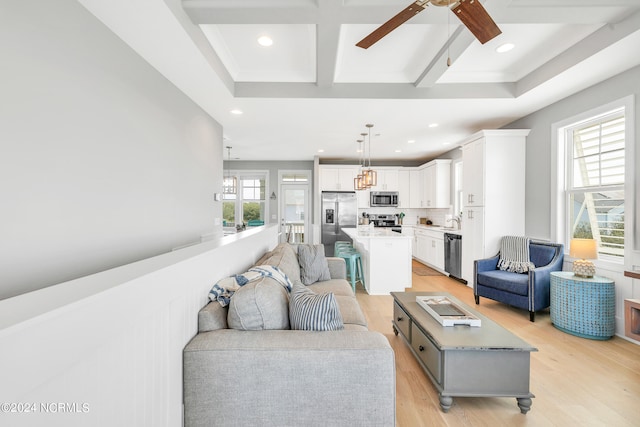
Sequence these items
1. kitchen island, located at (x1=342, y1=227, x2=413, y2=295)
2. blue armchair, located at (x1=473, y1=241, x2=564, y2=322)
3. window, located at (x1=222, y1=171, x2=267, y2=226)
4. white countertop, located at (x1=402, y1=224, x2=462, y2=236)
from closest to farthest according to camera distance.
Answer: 1. blue armchair, located at (x1=473, y1=241, x2=564, y2=322)
2. kitchen island, located at (x1=342, y1=227, x2=413, y2=295)
3. white countertop, located at (x1=402, y1=224, x2=462, y2=236)
4. window, located at (x1=222, y1=171, x2=267, y2=226)

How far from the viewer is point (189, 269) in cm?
127

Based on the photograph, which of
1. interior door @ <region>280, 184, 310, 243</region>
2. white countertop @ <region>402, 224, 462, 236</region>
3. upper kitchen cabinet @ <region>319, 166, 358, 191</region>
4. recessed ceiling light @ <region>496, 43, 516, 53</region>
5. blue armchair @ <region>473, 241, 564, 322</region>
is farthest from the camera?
interior door @ <region>280, 184, 310, 243</region>

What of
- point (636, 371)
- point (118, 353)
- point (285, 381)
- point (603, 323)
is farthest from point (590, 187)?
A: point (118, 353)

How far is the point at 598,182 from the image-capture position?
312cm

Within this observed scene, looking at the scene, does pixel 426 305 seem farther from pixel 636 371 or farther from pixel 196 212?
pixel 196 212

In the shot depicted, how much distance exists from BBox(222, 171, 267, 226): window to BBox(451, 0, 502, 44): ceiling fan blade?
6437mm

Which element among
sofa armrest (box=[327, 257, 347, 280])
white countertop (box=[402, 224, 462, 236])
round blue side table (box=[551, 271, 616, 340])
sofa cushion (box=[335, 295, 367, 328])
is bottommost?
round blue side table (box=[551, 271, 616, 340])

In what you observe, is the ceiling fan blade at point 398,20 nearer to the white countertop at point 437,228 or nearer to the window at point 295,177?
the white countertop at point 437,228

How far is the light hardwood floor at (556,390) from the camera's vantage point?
168cm

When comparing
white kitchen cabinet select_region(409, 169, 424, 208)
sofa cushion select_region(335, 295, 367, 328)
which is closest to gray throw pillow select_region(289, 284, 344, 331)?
sofa cushion select_region(335, 295, 367, 328)

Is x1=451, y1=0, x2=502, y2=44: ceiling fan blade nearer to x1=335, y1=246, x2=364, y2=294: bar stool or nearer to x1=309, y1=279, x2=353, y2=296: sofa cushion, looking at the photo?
x1=309, y1=279, x2=353, y2=296: sofa cushion

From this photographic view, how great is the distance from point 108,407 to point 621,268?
398 cm

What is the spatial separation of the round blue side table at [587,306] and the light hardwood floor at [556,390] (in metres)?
0.09

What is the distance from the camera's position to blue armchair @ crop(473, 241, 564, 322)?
316 centimetres
